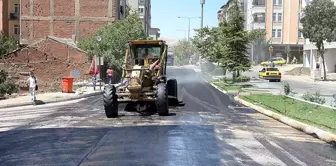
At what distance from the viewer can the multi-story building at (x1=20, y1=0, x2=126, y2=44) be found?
197 ft

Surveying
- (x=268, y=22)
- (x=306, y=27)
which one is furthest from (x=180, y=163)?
(x=268, y=22)

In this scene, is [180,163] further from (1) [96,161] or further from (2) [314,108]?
(2) [314,108]

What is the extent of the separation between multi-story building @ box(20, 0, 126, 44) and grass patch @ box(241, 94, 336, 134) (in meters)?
39.6

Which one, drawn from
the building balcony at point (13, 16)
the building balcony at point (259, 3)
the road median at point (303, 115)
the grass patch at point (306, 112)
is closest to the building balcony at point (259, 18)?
the building balcony at point (259, 3)

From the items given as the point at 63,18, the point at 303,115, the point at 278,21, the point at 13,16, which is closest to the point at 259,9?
the point at 278,21

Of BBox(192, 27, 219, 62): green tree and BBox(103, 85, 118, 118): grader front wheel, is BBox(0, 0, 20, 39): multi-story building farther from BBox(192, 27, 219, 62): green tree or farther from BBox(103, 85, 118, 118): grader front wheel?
BBox(103, 85, 118, 118): grader front wheel

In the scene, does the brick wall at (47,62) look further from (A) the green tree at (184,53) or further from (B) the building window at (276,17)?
(A) the green tree at (184,53)

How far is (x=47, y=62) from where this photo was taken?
149ft

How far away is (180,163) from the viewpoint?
9.25 m

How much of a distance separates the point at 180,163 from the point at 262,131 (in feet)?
19.4

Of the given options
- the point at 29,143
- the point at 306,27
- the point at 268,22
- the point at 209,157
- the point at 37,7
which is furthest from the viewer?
the point at 268,22

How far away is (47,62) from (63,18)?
643 inches

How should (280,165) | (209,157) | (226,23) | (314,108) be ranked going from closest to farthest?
(280,165)
(209,157)
(314,108)
(226,23)

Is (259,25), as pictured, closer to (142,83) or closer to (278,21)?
(278,21)
